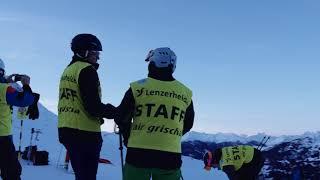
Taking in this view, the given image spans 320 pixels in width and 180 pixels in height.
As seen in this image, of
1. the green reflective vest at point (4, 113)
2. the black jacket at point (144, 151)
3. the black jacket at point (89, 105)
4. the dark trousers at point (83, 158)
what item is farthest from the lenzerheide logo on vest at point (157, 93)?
the green reflective vest at point (4, 113)

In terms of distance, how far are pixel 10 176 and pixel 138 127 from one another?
267 centimetres

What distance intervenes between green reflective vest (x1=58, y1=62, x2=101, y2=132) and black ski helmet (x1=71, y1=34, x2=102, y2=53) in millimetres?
204

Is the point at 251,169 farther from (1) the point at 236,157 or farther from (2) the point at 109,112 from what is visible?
(2) the point at 109,112

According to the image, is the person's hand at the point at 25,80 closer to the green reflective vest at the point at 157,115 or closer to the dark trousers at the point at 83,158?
the dark trousers at the point at 83,158

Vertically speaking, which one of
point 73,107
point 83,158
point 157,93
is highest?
point 157,93

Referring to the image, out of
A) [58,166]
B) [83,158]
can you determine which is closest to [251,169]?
[83,158]

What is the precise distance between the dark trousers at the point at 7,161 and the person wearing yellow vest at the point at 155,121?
230 centimetres

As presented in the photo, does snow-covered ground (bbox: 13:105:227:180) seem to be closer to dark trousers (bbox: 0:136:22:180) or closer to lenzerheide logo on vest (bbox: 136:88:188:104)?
dark trousers (bbox: 0:136:22:180)

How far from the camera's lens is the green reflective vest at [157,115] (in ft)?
19.7

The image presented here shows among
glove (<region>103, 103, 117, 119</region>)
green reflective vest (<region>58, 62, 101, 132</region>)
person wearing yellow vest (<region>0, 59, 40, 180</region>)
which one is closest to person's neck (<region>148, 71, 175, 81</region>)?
glove (<region>103, 103, 117, 119</region>)

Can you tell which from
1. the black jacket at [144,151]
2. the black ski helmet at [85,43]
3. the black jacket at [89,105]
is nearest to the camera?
the black jacket at [144,151]

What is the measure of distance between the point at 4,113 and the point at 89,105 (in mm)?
2144

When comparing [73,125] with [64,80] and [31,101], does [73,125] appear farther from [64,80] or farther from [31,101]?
[31,101]

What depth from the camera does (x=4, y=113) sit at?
7992 millimetres
